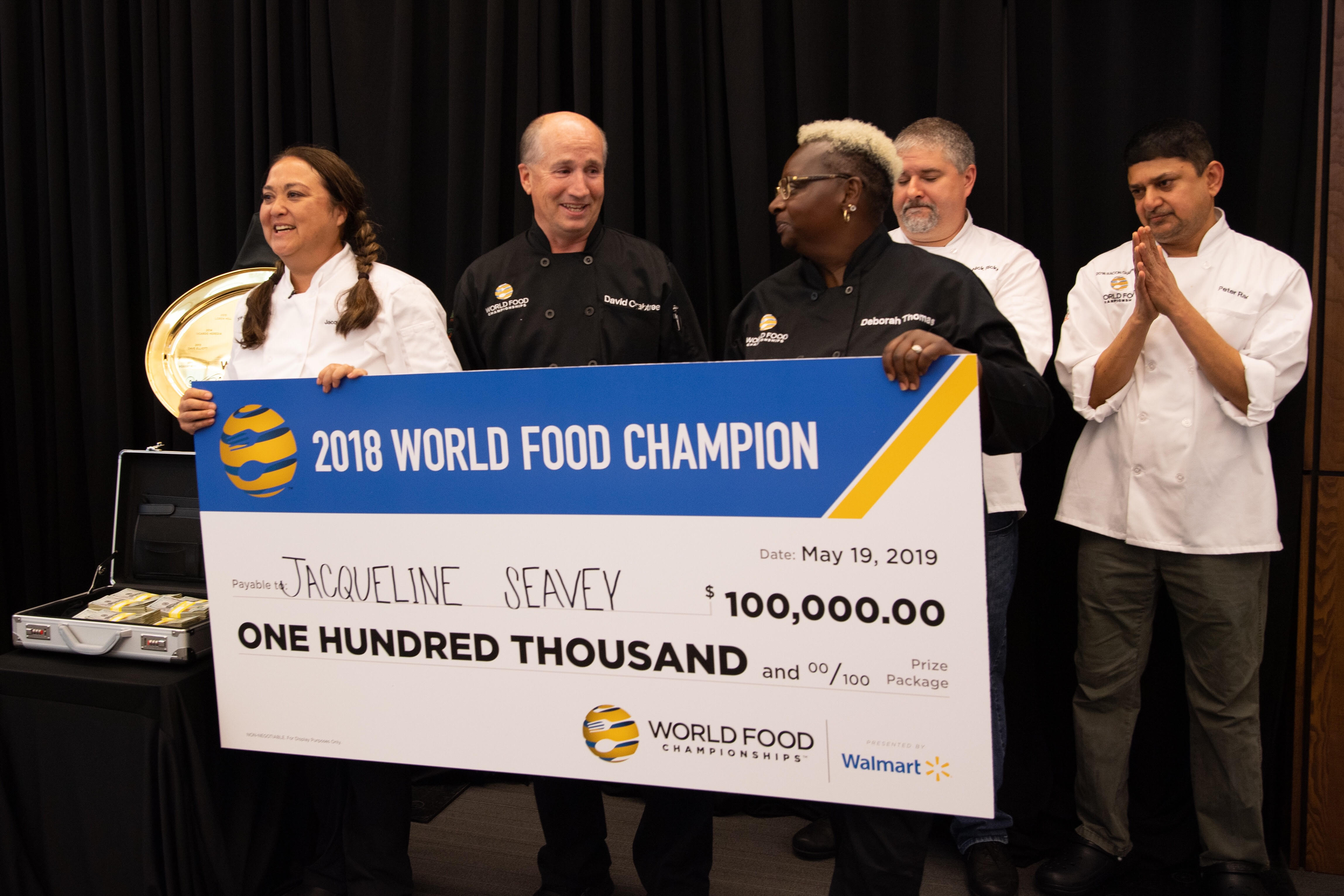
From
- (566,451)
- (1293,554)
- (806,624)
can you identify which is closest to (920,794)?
(806,624)

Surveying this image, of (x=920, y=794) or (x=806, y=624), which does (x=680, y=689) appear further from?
(x=920, y=794)

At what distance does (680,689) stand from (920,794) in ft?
→ 1.54

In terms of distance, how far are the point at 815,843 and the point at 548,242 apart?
1.86 metres

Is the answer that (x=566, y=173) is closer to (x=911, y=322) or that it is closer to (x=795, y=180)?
(x=795, y=180)

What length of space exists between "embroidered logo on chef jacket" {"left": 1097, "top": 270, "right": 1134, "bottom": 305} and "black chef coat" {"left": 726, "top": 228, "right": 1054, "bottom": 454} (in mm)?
794

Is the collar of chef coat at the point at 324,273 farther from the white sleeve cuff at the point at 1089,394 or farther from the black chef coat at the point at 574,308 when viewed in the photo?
the white sleeve cuff at the point at 1089,394

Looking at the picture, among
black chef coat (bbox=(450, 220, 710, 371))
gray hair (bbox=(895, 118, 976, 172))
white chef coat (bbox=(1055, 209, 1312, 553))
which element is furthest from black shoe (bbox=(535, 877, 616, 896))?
gray hair (bbox=(895, 118, 976, 172))

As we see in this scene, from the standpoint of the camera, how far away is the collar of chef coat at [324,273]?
2164 millimetres

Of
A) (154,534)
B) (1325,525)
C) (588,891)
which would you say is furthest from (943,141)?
(154,534)

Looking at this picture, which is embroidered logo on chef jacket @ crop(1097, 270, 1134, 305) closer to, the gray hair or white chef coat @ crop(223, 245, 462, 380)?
the gray hair

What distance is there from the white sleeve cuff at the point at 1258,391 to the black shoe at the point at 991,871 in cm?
128

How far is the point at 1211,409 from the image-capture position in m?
2.12

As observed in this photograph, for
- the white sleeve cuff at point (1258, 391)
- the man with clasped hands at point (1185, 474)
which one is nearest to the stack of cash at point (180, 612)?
the man with clasped hands at point (1185, 474)

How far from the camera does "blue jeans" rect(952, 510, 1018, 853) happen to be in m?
2.22
